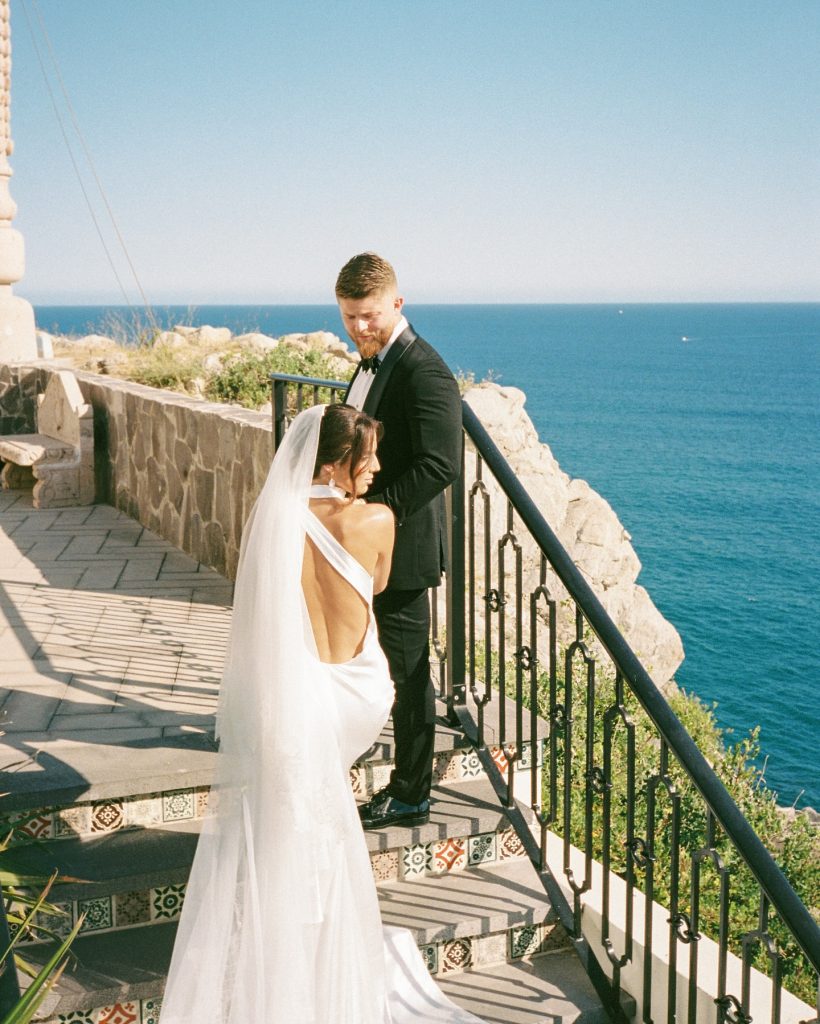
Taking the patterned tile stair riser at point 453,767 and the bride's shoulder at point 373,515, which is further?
the patterned tile stair riser at point 453,767

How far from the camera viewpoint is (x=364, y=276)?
10.8 feet

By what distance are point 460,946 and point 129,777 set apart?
1224 millimetres

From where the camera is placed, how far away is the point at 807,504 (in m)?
61.6

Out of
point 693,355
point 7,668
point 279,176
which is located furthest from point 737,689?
point 693,355

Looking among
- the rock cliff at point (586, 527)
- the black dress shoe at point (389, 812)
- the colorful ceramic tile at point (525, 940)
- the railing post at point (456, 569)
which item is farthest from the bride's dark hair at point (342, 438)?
the rock cliff at point (586, 527)

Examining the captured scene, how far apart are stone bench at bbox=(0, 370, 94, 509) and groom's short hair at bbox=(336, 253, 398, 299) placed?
553 cm

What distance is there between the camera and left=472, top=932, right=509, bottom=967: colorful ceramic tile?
349cm

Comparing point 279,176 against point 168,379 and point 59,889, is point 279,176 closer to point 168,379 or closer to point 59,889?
point 168,379

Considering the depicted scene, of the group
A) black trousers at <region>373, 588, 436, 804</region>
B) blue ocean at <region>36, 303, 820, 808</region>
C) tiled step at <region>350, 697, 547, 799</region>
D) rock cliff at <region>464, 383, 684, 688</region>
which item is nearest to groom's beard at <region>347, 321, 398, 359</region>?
black trousers at <region>373, 588, 436, 804</region>

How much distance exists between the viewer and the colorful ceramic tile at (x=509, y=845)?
382 cm

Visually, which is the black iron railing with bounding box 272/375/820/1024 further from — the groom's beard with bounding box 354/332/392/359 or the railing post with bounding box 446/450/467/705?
the groom's beard with bounding box 354/332/392/359

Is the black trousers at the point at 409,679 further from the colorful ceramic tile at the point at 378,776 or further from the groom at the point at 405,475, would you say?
the colorful ceramic tile at the point at 378,776

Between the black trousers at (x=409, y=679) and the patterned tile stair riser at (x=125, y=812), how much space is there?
0.22 m

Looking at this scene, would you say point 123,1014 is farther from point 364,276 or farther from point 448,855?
point 364,276
